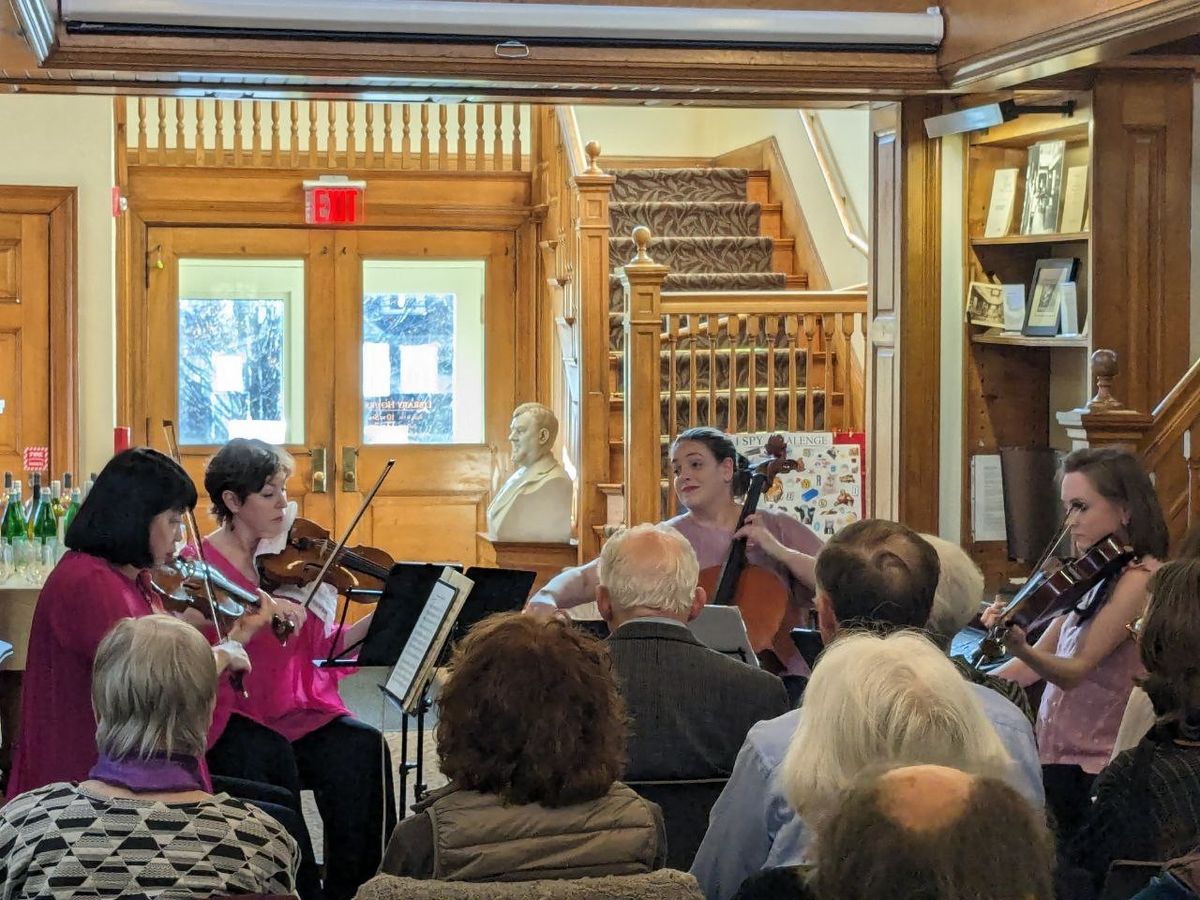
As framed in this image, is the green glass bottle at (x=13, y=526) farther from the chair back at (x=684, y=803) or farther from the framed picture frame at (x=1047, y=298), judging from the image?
the framed picture frame at (x=1047, y=298)

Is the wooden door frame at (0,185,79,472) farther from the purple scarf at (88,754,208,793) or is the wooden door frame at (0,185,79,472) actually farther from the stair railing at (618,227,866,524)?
the purple scarf at (88,754,208,793)

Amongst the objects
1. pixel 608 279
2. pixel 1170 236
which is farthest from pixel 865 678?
pixel 608 279

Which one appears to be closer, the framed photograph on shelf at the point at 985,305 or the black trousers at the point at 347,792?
the black trousers at the point at 347,792

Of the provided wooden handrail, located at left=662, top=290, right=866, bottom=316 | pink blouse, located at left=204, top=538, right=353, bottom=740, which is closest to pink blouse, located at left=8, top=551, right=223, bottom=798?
pink blouse, located at left=204, top=538, right=353, bottom=740

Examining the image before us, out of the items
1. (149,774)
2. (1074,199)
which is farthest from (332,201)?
(149,774)

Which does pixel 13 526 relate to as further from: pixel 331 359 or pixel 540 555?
pixel 331 359

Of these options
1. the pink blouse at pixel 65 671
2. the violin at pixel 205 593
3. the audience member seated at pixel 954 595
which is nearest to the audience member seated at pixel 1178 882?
the audience member seated at pixel 954 595

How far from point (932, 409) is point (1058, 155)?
0.92 meters

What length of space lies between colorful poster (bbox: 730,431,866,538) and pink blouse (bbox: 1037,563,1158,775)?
2.96 metres

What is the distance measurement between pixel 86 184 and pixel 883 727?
7.08 meters

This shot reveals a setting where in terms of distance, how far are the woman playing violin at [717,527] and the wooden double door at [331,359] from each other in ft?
16.5

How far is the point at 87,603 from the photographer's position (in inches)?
129

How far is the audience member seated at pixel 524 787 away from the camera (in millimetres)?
2076

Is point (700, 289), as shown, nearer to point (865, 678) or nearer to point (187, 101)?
point (187, 101)
